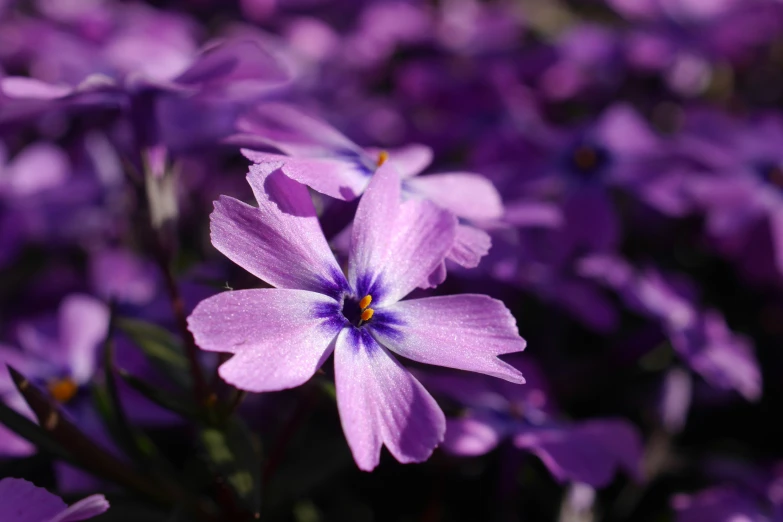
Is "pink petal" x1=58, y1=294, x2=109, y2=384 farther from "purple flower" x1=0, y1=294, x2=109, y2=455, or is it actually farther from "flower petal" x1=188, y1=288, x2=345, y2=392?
"flower petal" x1=188, y1=288, x2=345, y2=392

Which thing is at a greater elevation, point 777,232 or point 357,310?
point 357,310

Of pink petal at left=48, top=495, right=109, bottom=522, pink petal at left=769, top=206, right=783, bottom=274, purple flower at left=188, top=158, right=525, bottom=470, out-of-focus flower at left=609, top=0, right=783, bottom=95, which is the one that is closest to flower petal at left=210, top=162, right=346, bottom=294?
purple flower at left=188, top=158, right=525, bottom=470

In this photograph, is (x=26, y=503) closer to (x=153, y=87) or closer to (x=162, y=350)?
(x=162, y=350)

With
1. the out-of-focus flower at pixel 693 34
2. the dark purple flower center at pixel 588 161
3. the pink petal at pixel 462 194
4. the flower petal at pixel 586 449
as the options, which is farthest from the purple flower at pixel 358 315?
the out-of-focus flower at pixel 693 34

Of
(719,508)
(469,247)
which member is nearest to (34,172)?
(469,247)

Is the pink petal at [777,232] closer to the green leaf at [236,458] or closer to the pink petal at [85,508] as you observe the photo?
the green leaf at [236,458]
